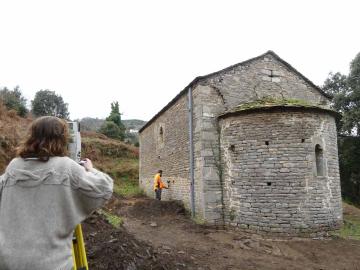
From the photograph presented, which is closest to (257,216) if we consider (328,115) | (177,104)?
(328,115)

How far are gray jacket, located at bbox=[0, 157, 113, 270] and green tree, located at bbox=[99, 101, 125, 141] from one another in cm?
3508

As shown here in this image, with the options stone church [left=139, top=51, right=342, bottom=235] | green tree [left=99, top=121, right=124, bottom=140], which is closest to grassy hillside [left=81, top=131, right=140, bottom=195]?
green tree [left=99, top=121, right=124, bottom=140]

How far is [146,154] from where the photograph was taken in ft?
63.3

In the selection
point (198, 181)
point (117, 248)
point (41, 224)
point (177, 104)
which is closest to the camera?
point (41, 224)

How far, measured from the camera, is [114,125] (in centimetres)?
3697

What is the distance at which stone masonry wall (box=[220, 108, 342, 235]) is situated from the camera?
9070 millimetres

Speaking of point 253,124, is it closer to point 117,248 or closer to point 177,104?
point 177,104

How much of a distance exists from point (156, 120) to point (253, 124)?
816 cm

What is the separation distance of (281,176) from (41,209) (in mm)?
8275

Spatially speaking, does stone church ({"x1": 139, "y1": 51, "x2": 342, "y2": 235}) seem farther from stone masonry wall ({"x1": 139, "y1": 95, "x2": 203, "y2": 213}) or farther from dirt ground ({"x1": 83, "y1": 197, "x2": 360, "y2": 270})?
dirt ground ({"x1": 83, "y1": 197, "x2": 360, "y2": 270})

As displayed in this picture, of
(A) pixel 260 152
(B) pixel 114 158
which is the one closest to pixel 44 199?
(A) pixel 260 152

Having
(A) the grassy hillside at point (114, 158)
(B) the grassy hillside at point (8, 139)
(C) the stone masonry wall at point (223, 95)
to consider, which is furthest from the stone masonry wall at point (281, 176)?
(A) the grassy hillside at point (114, 158)

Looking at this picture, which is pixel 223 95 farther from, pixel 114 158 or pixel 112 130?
pixel 112 130

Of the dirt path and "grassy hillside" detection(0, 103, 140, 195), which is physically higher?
"grassy hillside" detection(0, 103, 140, 195)
